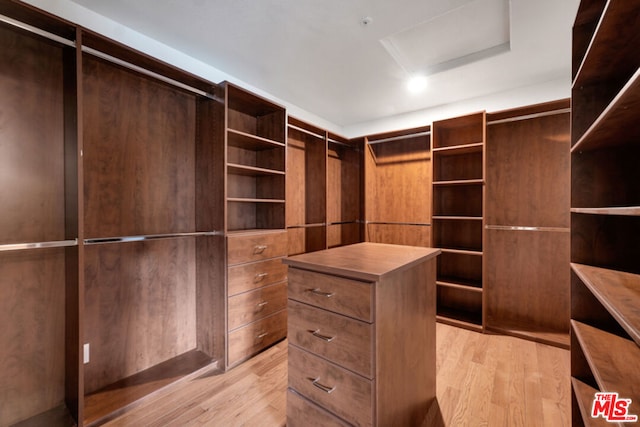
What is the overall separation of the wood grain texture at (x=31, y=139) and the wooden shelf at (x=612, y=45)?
269 cm

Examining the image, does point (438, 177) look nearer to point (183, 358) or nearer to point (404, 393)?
point (404, 393)

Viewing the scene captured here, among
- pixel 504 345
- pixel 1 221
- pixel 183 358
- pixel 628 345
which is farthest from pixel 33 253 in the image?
pixel 504 345

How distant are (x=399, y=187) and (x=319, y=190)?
3.60 feet

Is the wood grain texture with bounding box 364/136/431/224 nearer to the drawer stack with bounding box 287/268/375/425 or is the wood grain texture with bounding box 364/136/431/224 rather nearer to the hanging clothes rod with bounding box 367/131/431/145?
the hanging clothes rod with bounding box 367/131/431/145

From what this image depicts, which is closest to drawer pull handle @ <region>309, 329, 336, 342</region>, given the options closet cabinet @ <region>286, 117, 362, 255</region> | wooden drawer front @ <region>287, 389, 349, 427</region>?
wooden drawer front @ <region>287, 389, 349, 427</region>

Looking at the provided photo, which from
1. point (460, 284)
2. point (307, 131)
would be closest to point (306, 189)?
point (307, 131)

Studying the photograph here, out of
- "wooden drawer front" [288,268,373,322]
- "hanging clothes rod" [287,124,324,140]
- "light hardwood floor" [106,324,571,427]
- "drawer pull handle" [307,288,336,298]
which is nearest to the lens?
"wooden drawer front" [288,268,373,322]

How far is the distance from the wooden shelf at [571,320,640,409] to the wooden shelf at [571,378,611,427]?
22 cm

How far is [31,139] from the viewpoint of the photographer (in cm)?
155

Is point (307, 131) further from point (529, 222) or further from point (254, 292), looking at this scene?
point (529, 222)

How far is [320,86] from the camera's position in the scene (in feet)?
9.50

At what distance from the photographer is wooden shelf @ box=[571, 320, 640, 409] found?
858mm

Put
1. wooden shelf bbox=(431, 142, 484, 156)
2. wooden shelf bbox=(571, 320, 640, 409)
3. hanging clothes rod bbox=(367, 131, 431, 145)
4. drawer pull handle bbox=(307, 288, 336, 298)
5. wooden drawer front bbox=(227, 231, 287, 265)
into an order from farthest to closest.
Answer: hanging clothes rod bbox=(367, 131, 431, 145), wooden shelf bbox=(431, 142, 484, 156), wooden drawer front bbox=(227, 231, 287, 265), drawer pull handle bbox=(307, 288, 336, 298), wooden shelf bbox=(571, 320, 640, 409)

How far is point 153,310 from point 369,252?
5.75 ft
